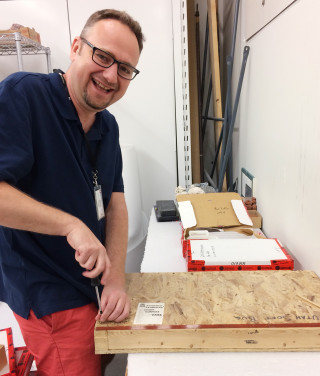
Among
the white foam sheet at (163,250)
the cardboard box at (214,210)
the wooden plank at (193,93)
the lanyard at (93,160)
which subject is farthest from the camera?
the wooden plank at (193,93)

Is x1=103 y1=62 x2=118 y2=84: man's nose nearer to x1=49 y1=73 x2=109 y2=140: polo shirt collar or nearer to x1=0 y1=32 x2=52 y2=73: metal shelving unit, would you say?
x1=49 y1=73 x2=109 y2=140: polo shirt collar

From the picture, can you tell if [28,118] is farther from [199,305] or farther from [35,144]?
[199,305]

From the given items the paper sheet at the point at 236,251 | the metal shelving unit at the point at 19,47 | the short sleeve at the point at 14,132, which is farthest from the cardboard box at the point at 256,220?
the metal shelving unit at the point at 19,47

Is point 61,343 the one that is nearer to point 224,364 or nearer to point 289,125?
point 224,364

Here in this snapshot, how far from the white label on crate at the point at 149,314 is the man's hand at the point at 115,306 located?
31 millimetres

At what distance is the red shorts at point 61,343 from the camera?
916mm

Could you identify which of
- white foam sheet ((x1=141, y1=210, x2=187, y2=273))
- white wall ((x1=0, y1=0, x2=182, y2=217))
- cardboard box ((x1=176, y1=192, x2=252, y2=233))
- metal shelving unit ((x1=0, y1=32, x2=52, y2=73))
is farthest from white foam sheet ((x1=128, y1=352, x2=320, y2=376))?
metal shelving unit ((x1=0, y1=32, x2=52, y2=73))

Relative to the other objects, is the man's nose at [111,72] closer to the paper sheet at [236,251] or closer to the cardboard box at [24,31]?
the paper sheet at [236,251]

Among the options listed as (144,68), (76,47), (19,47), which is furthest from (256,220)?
(19,47)

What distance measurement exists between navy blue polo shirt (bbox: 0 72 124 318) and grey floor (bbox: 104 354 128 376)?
30.5 inches

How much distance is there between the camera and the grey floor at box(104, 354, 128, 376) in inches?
60.1

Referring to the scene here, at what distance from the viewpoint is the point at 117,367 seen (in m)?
1.55

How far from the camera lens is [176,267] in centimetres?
116

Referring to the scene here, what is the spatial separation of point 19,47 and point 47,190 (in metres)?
1.18
